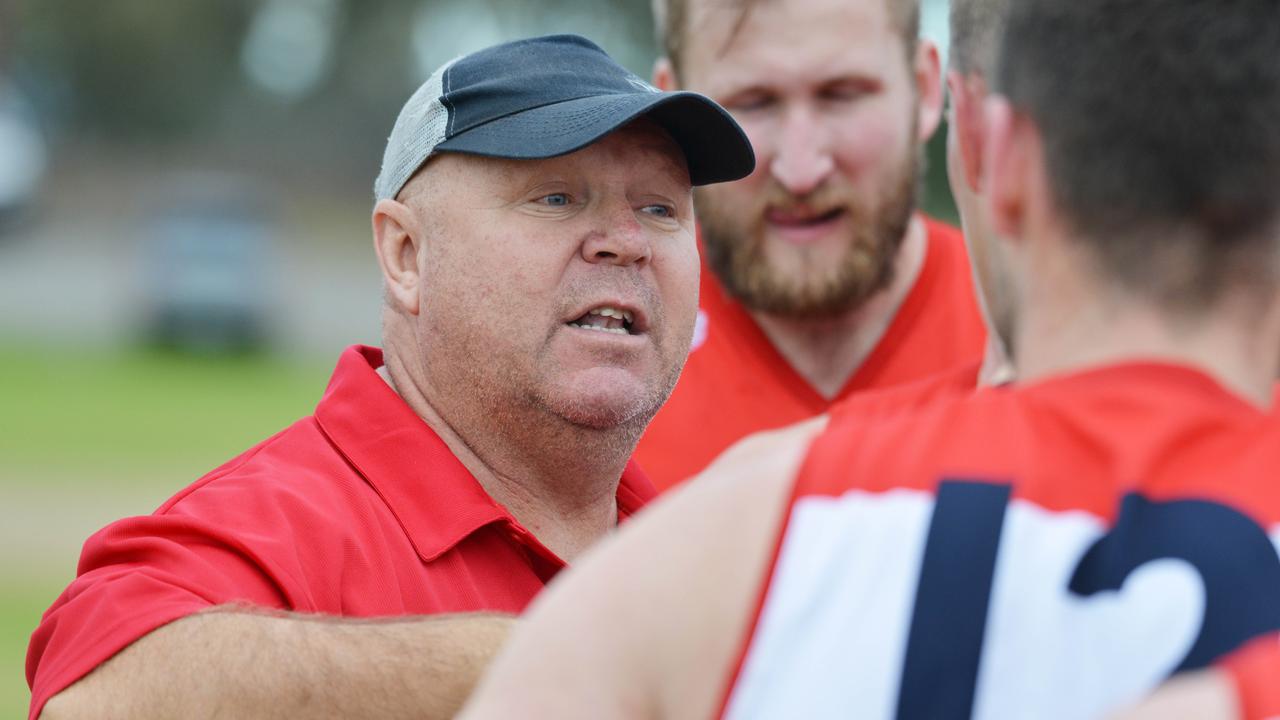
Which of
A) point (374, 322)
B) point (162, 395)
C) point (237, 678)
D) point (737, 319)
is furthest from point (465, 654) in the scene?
point (374, 322)

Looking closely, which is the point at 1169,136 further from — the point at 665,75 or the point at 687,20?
the point at 665,75

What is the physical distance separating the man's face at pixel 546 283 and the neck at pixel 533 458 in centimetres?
4

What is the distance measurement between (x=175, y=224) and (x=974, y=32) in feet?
65.1

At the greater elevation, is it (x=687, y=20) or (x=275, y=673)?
(x=687, y=20)

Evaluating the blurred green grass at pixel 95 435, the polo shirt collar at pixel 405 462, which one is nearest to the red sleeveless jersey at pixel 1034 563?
the polo shirt collar at pixel 405 462

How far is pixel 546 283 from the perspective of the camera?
2.83 m

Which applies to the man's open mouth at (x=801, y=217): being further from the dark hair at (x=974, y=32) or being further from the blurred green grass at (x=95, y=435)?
the blurred green grass at (x=95, y=435)

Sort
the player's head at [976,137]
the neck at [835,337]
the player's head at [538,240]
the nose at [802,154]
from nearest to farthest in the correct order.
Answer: the player's head at [976,137] → the player's head at [538,240] → the nose at [802,154] → the neck at [835,337]

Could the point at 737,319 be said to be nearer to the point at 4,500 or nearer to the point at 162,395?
the point at 4,500

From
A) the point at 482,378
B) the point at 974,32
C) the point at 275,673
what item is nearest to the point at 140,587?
the point at 275,673

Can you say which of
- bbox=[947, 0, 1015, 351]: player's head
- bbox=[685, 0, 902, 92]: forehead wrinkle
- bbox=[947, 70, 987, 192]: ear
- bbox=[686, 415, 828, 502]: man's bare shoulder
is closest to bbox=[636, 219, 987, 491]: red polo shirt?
bbox=[685, 0, 902, 92]: forehead wrinkle

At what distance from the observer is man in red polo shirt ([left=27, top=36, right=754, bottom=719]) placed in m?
2.49

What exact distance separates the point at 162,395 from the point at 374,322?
4788mm

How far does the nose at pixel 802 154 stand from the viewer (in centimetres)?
391
